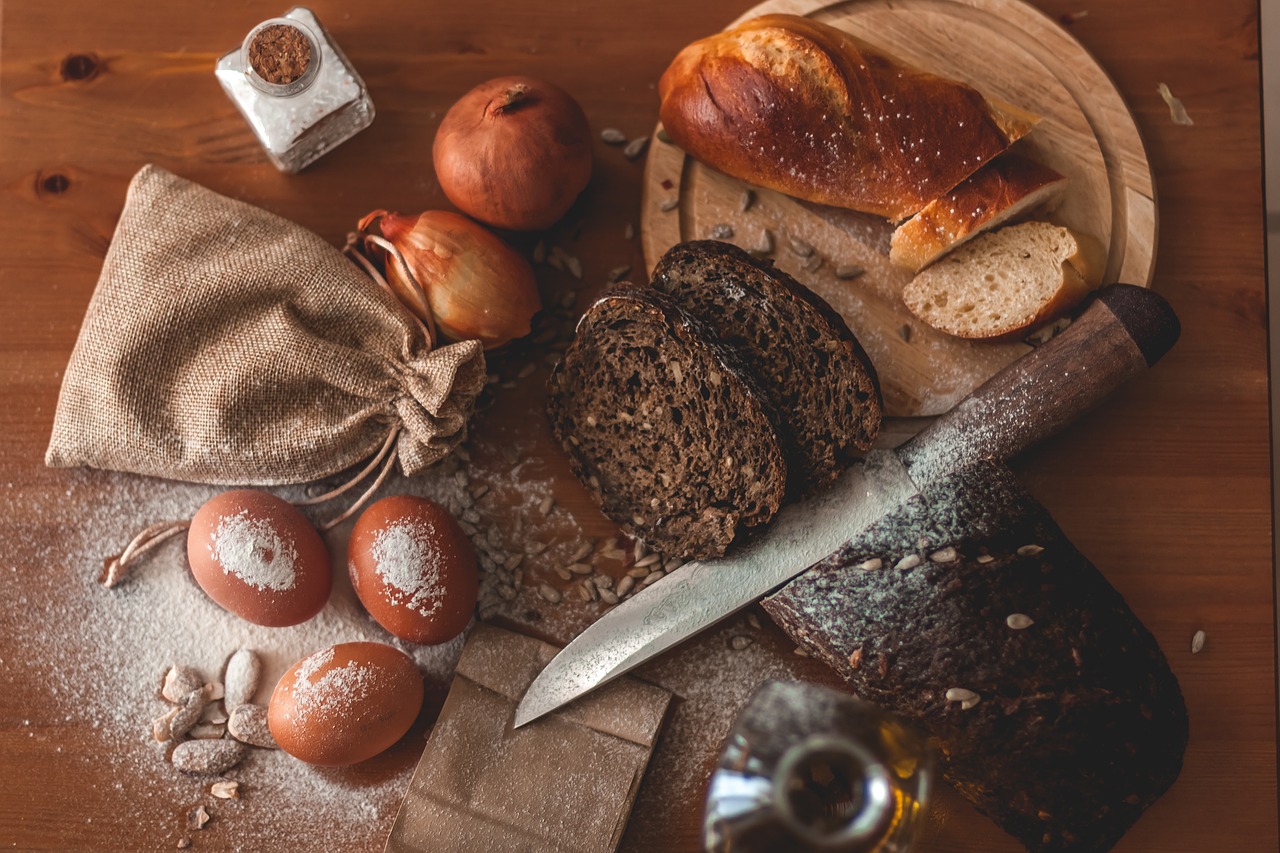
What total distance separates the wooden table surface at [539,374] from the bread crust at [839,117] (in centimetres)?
19

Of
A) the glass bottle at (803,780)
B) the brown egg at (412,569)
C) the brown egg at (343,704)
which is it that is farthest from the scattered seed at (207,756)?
the glass bottle at (803,780)

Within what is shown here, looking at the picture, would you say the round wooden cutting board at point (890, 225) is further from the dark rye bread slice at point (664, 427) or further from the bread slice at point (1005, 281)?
the dark rye bread slice at point (664, 427)

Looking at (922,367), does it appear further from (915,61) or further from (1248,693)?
(1248,693)

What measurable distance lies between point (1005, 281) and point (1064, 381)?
20cm

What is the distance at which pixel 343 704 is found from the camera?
4.84 ft

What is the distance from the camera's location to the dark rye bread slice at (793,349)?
1472mm

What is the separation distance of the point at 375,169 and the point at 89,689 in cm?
101

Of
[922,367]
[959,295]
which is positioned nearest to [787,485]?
[922,367]

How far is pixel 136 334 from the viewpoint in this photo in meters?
1.55

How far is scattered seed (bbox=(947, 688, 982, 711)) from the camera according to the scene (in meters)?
1.41

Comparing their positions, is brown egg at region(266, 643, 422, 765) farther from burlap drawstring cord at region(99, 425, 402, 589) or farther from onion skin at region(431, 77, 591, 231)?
onion skin at region(431, 77, 591, 231)

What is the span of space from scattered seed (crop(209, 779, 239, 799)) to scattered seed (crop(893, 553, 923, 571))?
1.14m

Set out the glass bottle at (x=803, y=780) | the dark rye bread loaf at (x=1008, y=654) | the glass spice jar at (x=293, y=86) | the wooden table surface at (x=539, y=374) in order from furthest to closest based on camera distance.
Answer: the wooden table surface at (x=539, y=374)
the glass spice jar at (x=293, y=86)
the dark rye bread loaf at (x=1008, y=654)
the glass bottle at (x=803, y=780)

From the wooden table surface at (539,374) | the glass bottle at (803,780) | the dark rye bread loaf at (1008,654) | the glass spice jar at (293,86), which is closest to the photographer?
the glass bottle at (803,780)
